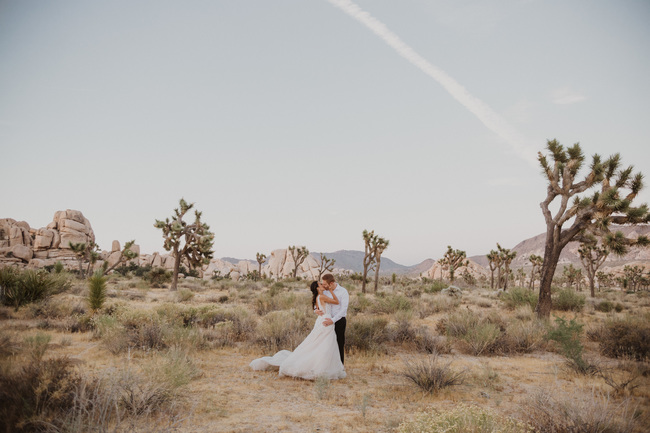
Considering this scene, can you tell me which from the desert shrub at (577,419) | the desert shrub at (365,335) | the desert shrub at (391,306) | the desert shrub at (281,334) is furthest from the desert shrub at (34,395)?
the desert shrub at (391,306)

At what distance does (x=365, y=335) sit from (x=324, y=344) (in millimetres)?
3127

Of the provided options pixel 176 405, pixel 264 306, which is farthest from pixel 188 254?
pixel 176 405

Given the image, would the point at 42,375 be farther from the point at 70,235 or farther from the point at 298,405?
the point at 70,235

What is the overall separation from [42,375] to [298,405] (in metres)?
3.36

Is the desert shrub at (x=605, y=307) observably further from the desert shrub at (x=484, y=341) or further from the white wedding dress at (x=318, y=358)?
the white wedding dress at (x=318, y=358)

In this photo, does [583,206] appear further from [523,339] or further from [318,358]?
[318,358]

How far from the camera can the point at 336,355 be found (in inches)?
267

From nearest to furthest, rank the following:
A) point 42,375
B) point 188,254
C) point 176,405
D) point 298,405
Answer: point 42,375 < point 176,405 < point 298,405 < point 188,254

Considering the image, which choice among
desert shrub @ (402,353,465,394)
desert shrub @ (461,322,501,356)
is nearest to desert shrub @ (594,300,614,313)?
desert shrub @ (461,322,501,356)

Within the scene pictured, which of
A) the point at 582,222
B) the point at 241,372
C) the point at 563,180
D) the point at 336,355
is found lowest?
the point at 241,372

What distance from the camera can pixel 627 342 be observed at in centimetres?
876

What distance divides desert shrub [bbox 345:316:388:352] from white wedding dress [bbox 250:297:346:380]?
2.26m

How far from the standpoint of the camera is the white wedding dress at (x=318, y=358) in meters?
6.58

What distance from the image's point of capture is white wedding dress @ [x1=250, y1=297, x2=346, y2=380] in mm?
6582
